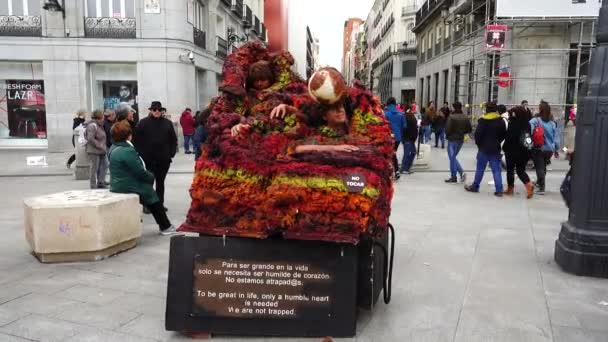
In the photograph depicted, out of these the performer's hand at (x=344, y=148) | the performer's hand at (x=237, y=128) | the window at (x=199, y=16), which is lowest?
the performer's hand at (x=344, y=148)

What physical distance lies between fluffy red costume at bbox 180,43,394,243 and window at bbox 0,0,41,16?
18.6 m

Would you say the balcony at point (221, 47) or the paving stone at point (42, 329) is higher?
the balcony at point (221, 47)

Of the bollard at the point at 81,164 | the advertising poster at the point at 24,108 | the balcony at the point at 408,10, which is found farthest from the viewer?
the balcony at the point at 408,10

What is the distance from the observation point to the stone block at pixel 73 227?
5.08 meters

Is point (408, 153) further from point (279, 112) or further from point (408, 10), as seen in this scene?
point (408, 10)

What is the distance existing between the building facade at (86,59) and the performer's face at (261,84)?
49.3 feet

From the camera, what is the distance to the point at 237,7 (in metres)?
26.3

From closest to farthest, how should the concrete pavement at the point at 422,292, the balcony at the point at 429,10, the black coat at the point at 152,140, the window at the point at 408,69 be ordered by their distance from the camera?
the concrete pavement at the point at 422,292
the black coat at the point at 152,140
the balcony at the point at 429,10
the window at the point at 408,69

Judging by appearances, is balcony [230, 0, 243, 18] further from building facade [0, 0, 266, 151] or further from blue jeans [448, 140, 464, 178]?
blue jeans [448, 140, 464, 178]

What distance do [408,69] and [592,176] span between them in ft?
167

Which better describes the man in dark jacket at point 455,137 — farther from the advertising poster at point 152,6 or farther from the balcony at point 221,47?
the balcony at point 221,47

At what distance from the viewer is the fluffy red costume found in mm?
3205

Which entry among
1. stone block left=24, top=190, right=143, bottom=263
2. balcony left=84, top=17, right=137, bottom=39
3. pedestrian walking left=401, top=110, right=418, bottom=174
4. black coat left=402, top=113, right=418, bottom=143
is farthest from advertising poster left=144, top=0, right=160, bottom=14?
stone block left=24, top=190, right=143, bottom=263

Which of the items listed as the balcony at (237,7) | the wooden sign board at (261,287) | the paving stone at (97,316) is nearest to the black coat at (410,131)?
the wooden sign board at (261,287)
